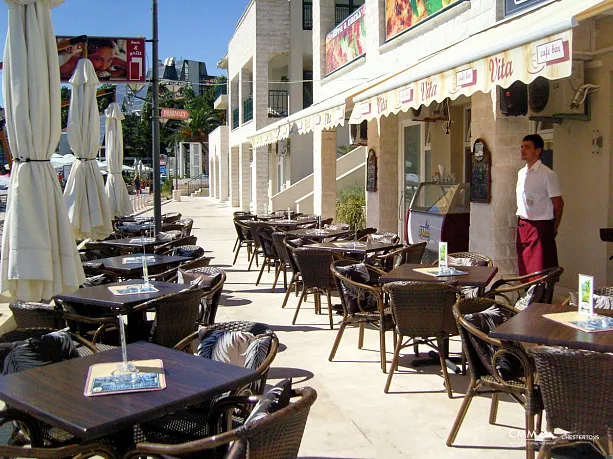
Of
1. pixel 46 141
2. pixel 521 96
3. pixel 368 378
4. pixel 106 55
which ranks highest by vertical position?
pixel 106 55

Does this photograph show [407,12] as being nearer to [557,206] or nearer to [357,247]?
[357,247]

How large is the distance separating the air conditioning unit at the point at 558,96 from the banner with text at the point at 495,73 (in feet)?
6.60

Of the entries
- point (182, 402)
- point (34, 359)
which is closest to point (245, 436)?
point (182, 402)

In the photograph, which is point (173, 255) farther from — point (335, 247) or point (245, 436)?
point (245, 436)

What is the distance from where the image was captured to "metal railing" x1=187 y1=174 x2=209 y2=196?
57125 millimetres

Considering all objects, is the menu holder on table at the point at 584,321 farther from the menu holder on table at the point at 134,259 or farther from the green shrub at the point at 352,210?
the green shrub at the point at 352,210

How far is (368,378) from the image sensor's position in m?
5.36

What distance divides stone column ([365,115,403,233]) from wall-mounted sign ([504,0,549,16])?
13.3 ft

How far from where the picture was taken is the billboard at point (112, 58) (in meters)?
14.6

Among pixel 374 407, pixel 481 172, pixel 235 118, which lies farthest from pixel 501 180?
pixel 235 118

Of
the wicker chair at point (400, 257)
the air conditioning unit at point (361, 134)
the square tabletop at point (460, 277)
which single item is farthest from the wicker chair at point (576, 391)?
the air conditioning unit at point (361, 134)

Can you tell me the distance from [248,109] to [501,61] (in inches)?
862

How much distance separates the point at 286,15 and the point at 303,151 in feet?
16.1

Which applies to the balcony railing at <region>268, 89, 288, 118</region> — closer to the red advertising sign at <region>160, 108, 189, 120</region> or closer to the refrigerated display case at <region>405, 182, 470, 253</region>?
the red advertising sign at <region>160, 108, 189, 120</region>
